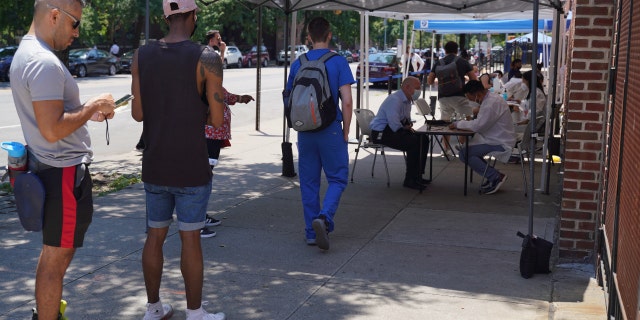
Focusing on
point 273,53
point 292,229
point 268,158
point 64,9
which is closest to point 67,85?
point 64,9

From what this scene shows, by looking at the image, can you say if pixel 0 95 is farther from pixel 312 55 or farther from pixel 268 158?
pixel 312 55

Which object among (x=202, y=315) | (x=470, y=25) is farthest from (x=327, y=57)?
(x=470, y=25)

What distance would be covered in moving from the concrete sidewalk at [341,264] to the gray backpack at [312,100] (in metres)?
1.04

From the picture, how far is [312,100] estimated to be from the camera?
20.3 feet

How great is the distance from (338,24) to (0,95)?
116 feet

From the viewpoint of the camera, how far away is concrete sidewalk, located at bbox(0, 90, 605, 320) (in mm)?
5035

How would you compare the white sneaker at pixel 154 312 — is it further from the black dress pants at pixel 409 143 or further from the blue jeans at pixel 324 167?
the black dress pants at pixel 409 143

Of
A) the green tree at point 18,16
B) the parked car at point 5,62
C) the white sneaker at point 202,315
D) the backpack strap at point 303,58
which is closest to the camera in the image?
the white sneaker at point 202,315

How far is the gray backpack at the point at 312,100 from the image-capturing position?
618 cm

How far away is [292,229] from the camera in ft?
23.5

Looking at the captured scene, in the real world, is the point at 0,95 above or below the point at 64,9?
below

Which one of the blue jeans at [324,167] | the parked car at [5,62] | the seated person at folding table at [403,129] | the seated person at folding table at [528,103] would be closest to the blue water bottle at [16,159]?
the blue jeans at [324,167]

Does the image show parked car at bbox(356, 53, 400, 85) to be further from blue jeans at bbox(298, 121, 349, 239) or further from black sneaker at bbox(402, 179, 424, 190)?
blue jeans at bbox(298, 121, 349, 239)

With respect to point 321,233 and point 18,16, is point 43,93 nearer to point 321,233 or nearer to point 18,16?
point 321,233
